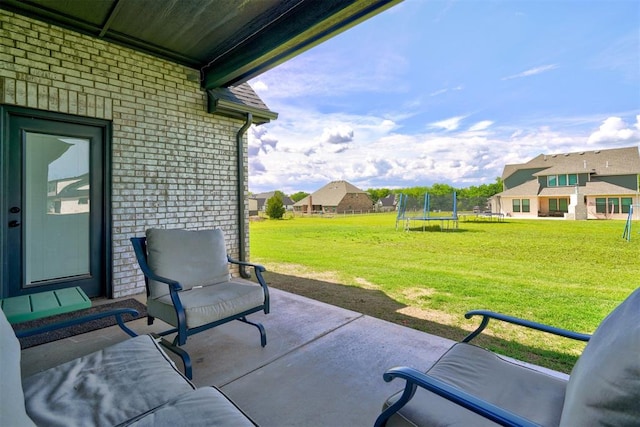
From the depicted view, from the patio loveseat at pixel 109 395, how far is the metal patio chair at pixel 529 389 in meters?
0.63

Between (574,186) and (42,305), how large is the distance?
1325 cm

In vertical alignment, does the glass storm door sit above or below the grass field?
above

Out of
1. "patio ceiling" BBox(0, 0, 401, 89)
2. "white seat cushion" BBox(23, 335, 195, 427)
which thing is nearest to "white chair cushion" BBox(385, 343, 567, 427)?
"white seat cushion" BBox(23, 335, 195, 427)

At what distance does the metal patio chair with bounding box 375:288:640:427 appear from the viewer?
0.71 meters

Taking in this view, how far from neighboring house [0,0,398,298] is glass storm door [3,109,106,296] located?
12mm

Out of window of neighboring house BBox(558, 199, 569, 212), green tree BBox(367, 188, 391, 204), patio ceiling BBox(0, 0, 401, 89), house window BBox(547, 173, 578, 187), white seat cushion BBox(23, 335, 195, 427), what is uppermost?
patio ceiling BBox(0, 0, 401, 89)

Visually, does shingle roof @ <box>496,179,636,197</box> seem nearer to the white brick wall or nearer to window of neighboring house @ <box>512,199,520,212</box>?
window of neighboring house @ <box>512,199,520,212</box>

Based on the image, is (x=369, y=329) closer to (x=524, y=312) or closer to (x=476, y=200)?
(x=524, y=312)

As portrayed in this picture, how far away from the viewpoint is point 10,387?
2.83ft

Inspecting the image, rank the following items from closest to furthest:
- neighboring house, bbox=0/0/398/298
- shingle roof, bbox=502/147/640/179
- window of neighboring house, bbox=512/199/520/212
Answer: neighboring house, bbox=0/0/398/298
shingle roof, bbox=502/147/640/179
window of neighboring house, bbox=512/199/520/212

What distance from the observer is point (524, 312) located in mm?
3545

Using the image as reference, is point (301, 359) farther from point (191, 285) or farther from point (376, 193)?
point (376, 193)

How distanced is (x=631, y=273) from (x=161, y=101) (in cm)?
805

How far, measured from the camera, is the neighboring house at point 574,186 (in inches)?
349
